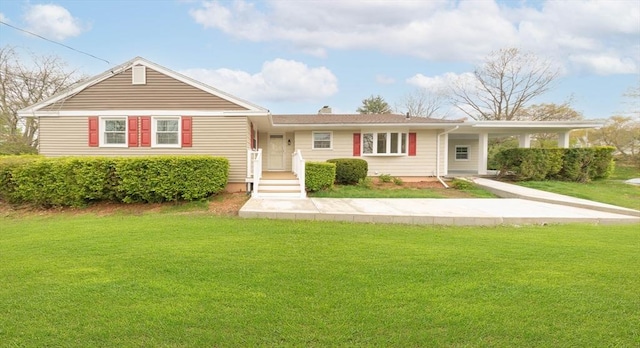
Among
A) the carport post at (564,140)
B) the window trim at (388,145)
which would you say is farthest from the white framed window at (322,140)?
the carport post at (564,140)

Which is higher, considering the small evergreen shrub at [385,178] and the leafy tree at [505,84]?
the leafy tree at [505,84]

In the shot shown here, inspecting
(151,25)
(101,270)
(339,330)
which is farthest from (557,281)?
(151,25)

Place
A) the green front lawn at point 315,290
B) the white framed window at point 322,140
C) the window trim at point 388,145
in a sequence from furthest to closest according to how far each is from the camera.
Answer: the white framed window at point 322,140 → the window trim at point 388,145 → the green front lawn at point 315,290

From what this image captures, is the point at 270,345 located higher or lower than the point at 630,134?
lower

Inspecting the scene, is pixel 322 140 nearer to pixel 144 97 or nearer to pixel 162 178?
pixel 144 97

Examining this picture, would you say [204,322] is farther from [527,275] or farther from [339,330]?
[527,275]

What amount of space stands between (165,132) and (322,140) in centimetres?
667

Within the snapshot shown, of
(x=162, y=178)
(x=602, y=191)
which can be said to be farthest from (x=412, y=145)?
(x=162, y=178)

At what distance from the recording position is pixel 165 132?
10.9m

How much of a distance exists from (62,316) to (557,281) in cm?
473

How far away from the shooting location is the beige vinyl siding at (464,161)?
1858 cm

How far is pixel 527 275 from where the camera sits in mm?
3539

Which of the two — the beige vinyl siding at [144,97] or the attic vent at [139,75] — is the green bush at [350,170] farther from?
the attic vent at [139,75]

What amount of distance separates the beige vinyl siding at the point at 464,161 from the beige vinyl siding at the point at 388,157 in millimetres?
4864
